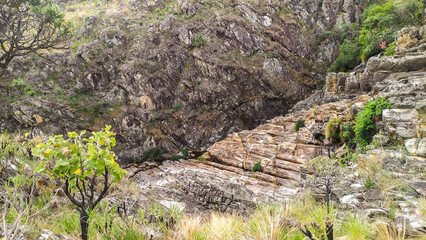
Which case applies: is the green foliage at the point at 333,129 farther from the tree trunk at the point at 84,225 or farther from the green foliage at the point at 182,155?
the green foliage at the point at 182,155

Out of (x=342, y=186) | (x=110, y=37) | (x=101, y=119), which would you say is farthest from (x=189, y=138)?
(x=342, y=186)

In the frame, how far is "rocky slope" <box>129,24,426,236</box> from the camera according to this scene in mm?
3984

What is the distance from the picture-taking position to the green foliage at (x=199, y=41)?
82.5 ft

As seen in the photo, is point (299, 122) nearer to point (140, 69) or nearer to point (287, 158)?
point (287, 158)

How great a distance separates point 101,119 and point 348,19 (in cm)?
3666

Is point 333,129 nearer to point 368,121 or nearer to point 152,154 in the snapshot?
point 368,121

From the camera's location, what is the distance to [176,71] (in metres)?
24.7

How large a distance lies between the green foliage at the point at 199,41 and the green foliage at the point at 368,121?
821 inches

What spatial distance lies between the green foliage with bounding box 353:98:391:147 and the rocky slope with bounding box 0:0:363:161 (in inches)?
633

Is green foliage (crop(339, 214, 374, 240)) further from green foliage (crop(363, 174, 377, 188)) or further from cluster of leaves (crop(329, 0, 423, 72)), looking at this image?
cluster of leaves (crop(329, 0, 423, 72))

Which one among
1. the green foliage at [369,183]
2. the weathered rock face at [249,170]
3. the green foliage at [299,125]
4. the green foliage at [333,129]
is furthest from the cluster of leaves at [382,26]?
the green foliage at [369,183]

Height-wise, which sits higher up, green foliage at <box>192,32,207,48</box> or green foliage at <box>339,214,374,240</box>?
green foliage at <box>192,32,207,48</box>

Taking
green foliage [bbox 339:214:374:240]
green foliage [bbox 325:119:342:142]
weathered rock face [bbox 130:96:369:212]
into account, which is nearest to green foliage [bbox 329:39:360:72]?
weathered rock face [bbox 130:96:369:212]

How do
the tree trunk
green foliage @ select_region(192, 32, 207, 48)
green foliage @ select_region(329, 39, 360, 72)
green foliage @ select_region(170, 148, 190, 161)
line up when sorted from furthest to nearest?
green foliage @ select_region(192, 32, 207, 48) → green foliage @ select_region(329, 39, 360, 72) → green foliage @ select_region(170, 148, 190, 161) → the tree trunk
